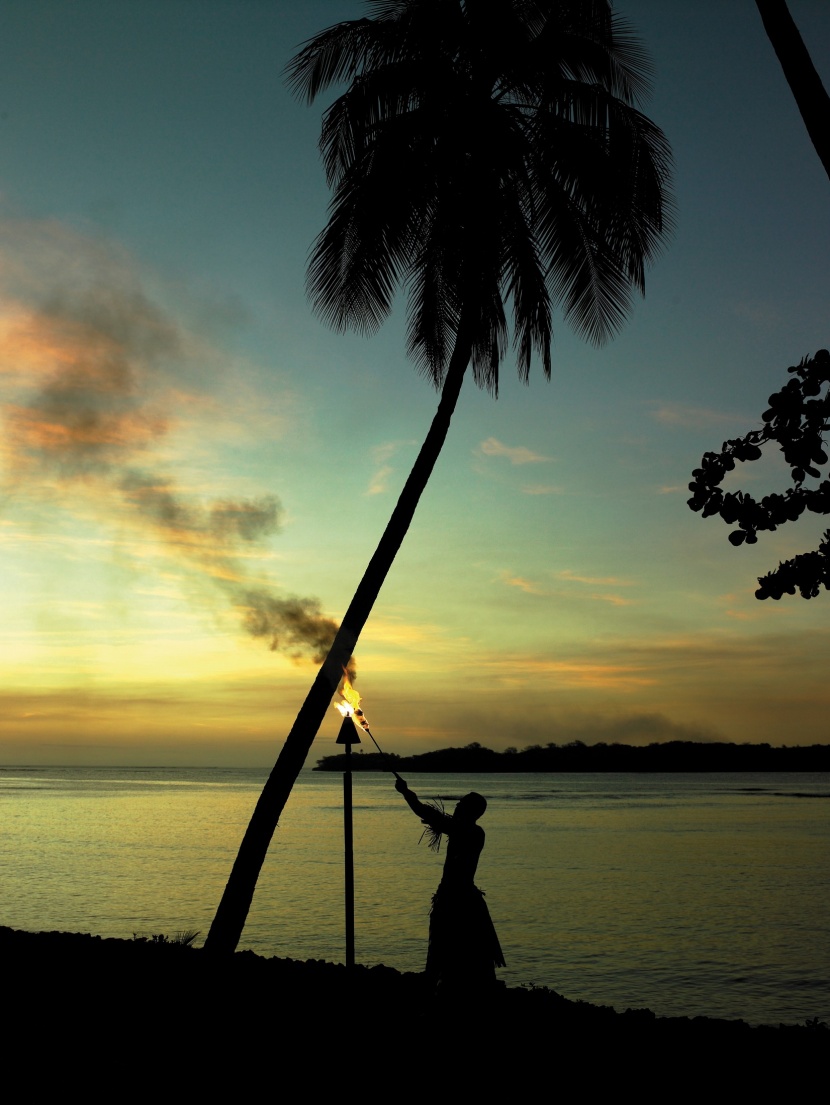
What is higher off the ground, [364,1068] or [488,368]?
[488,368]

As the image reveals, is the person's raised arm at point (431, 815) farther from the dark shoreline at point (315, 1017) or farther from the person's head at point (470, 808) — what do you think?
the dark shoreline at point (315, 1017)

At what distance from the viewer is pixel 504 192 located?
1364cm

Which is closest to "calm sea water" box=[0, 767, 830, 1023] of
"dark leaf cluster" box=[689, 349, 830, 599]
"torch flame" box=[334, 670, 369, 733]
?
"torch flame" box=[334, 670, 369, 733]

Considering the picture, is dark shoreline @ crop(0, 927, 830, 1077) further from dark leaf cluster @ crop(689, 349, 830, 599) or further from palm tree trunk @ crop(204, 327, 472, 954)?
dark leaf cluster @ crop(689, 349, 830, 599)

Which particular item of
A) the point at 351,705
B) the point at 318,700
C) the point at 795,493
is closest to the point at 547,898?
the point at 318,700

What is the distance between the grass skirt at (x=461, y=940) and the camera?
24.5 feet

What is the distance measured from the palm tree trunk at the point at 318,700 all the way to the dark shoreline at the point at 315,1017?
25.5 inches

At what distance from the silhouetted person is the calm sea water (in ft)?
38.1

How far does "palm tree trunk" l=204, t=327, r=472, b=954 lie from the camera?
11.4 m

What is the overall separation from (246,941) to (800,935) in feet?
46.3

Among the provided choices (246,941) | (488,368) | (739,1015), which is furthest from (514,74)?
(246,941)

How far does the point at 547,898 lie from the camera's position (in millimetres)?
31938

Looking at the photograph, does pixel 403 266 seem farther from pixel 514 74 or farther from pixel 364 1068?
pixel 364 1068

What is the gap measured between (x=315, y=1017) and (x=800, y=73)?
950cm
